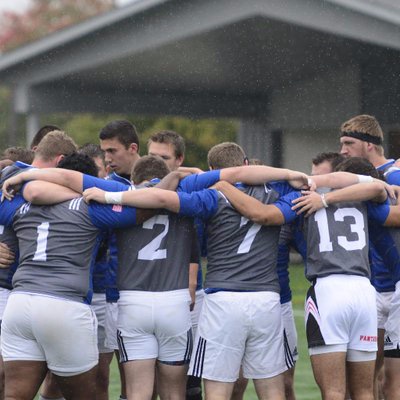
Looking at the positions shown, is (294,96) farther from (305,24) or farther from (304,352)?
(304,352)

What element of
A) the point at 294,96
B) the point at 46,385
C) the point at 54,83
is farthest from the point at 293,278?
the point at 46,385

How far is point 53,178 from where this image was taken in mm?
5840

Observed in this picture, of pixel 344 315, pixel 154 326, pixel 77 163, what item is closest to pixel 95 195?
pixel 77 163

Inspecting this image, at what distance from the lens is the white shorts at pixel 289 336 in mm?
6211

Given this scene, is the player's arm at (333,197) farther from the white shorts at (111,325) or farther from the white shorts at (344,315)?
the white shorts at (111,325)

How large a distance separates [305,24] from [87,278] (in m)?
11.2

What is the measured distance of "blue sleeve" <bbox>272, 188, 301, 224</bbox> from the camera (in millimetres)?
5906

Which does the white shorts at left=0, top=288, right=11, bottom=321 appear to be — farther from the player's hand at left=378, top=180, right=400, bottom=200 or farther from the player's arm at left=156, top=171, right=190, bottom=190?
the player's hand at left=378, top=180, right=400, bottom=200

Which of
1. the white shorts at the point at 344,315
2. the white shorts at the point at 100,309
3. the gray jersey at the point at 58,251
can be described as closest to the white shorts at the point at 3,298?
the white shorts at the point at 100,309

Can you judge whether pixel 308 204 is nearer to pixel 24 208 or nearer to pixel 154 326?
pixel 154 326

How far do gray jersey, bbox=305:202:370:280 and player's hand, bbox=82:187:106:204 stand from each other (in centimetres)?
134

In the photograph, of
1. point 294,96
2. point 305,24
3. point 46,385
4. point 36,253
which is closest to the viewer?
point 36,253

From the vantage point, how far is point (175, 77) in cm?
1995

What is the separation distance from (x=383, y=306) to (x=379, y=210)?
94 cm
